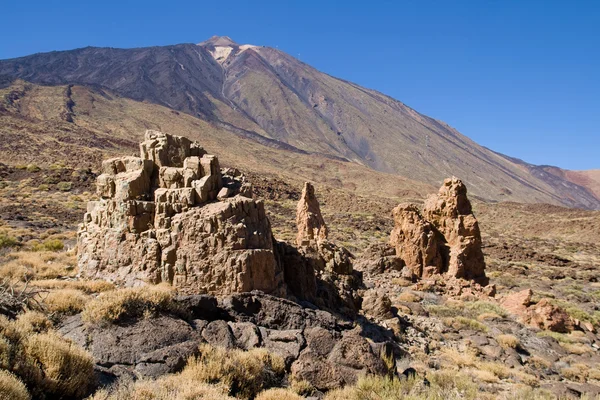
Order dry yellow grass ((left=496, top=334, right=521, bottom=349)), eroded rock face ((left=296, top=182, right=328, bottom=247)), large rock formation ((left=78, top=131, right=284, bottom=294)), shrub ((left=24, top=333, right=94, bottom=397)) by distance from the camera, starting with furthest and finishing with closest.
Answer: eroded rock face ((left=296, top=182, right=328, bottom=247))
dry yellow grass ((left=496, top=334, right=521, bottom=349))
large rock formation ((left=78, top=131, right=284, bottom=294))
shrub ((left=24, top=333, right=94, bottom=397))

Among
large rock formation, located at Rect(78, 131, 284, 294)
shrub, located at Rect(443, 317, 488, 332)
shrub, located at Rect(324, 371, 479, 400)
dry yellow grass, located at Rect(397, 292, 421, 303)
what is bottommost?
shrub, located at Rect(443, 317, 488, 332)

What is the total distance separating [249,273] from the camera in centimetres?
794

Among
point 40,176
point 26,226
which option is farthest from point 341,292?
point 40,176

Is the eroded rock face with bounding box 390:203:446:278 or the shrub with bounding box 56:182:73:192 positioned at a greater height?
the shrub with bounding box 56:182:73:192

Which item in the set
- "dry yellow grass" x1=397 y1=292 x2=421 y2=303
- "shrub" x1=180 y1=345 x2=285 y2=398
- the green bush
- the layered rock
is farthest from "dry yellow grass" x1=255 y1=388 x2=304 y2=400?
the green bush

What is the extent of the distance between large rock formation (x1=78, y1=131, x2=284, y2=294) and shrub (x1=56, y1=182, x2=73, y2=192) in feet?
90.4

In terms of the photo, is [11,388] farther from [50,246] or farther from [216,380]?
[50,246]

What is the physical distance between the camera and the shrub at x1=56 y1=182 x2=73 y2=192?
33406 millimetres

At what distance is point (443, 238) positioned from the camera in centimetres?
1859

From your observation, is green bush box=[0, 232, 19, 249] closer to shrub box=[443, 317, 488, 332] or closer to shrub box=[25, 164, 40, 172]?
shrub box=[443, 317, 488, 332]

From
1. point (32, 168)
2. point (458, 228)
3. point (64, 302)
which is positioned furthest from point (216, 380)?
point (32, 168)

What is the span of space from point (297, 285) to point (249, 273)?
2300 millimetres

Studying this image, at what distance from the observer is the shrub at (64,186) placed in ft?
110

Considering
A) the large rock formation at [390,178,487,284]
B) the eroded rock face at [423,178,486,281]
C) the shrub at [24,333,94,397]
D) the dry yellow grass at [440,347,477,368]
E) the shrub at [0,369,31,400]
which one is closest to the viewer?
the shrub at [0,369,31,400]
